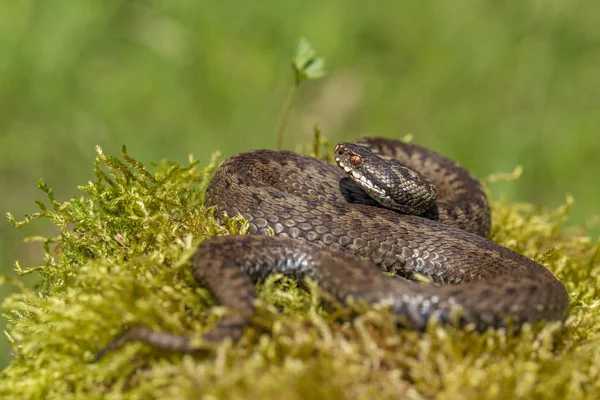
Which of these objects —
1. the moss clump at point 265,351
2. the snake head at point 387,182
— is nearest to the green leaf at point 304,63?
the snake head at point 387,182

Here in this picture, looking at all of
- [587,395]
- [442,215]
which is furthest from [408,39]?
[587,395]

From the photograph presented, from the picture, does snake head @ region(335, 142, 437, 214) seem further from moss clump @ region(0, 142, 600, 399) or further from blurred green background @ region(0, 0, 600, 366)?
blurred green background @ region(0, 0, 600, 366)

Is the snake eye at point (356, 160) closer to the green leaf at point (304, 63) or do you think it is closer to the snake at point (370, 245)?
the snake at point (370, 245)

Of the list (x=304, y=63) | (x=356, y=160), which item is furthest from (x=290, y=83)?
(x=356, y=160)

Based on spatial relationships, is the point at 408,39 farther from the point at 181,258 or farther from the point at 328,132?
the point at 181,258

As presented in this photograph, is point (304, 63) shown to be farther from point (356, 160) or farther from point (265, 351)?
point (265, 351)

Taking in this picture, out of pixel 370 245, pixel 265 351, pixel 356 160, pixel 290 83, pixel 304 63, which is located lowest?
pixel 265 351
